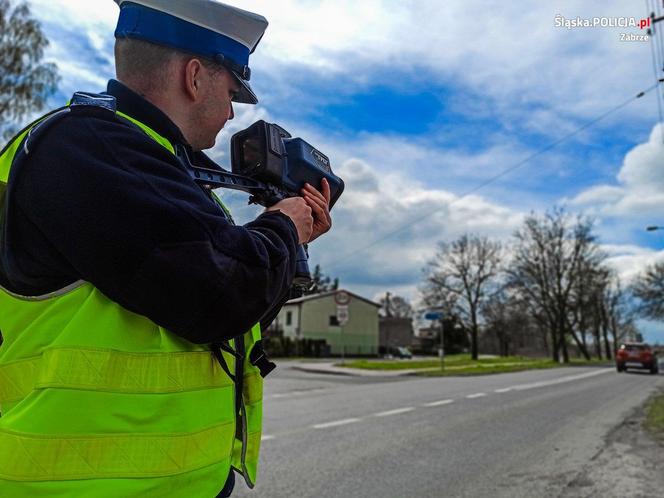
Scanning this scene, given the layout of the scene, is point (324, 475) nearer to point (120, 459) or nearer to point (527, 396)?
point (120, 459)

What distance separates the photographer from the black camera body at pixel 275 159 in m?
1.64

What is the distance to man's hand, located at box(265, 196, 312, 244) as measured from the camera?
1490 millimetres

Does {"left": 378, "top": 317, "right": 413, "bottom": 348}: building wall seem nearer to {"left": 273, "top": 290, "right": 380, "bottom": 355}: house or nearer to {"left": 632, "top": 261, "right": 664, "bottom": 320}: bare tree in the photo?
{"left": 273, "top": 290, "right": 380, "bottom": 355}: house

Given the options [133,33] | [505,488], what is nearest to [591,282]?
[505,488]

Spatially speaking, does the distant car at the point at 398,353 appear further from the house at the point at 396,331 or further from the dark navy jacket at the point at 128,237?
the dark navy jacket at the point at 128,237

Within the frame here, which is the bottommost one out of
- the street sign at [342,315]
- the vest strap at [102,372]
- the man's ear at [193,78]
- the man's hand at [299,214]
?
the vest strap at [102,372]

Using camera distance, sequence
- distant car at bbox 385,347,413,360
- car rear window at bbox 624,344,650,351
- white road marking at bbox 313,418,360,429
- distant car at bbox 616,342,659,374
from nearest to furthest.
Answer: white road marking at bbox 313,418,360,429 < distant car at bbox 616,342,659,374 < car rear window at bbox 624,344,650,351 < distant car at bbox 385,347,413,360

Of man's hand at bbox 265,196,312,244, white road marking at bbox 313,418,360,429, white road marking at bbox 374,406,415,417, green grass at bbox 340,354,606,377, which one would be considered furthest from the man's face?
green grass at bbox 340,354,606,377

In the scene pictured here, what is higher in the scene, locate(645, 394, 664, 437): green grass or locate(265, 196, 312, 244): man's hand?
locate(265, 196, 312, 244): man's hand

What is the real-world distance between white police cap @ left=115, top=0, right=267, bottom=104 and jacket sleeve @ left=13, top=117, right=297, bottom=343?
1.04ft

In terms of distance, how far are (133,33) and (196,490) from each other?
110 cm

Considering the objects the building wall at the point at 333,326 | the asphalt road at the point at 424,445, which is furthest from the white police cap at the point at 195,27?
the building wall at the point at 333,326

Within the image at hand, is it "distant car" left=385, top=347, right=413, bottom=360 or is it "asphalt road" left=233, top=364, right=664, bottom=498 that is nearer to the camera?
"asphalt road" left=233, top=364, right=664, bottom=498

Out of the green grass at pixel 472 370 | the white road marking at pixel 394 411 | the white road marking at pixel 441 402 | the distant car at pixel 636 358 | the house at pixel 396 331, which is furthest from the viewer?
the house at pixel 396 331
